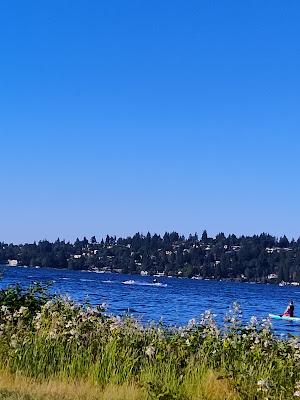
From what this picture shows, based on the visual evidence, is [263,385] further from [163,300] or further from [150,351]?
[163,300]

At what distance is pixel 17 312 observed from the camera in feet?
41.9

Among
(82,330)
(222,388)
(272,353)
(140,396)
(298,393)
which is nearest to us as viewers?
(298,393)

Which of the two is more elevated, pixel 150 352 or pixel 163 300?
pixel 150 352

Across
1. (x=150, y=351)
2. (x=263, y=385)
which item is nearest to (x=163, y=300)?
(x=150, y=351)

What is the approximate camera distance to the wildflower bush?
1031 cm

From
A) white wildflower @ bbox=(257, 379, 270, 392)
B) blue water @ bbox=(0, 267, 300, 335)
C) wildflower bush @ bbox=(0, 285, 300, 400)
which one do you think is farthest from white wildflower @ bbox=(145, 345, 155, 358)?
blue water @ bbox=(0, 267, 300, 335)

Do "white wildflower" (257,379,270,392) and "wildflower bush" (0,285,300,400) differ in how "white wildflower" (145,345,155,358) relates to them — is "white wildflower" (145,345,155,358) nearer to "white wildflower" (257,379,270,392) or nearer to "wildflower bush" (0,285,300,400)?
"wildflower bush" (0,285,300,400)

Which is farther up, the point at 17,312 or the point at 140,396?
the point at 17,312

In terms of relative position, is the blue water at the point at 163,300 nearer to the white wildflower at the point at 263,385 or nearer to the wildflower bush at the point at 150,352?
the wildflower bush at the point at 150,352

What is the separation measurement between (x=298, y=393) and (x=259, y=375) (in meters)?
1.35

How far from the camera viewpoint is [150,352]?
10.8 meters

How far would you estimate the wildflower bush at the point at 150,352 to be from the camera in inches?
406

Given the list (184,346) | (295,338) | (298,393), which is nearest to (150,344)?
(184,346)

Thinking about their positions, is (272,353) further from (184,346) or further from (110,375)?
(110,375)
